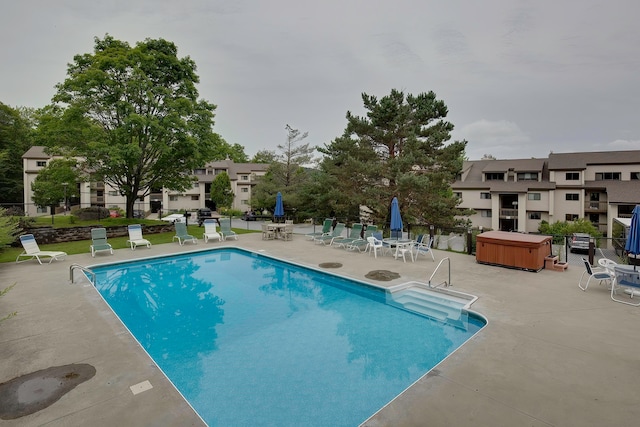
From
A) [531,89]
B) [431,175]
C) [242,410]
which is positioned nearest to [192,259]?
[242,410]

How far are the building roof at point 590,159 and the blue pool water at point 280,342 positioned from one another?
34.2 meters

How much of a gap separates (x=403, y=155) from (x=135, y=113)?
14729 millimetres

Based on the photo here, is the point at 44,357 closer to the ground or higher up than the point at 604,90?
closer to the ground

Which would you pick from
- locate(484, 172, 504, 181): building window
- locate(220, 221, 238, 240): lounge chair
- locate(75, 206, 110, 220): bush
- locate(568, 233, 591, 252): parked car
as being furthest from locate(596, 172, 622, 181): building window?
locate(75, 206, 110, 220): bush

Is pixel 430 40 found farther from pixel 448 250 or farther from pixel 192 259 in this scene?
pixel 192 259

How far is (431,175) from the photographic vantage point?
1783 cm

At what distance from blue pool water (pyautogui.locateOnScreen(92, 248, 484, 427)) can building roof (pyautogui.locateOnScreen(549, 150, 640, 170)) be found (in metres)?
34.2

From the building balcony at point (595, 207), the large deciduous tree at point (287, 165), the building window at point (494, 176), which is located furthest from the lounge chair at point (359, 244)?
the building balcony at point (595, 207)

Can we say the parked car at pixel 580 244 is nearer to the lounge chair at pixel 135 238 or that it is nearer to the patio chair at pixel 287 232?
the patio chair at pixel 287 232

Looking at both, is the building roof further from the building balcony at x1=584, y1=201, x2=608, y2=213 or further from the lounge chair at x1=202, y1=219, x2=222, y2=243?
the lounge chair at x1=202, y1=219, x2=222, y2=243

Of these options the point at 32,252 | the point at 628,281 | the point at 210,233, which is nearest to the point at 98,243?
the point at 32,252

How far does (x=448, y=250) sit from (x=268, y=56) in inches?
546

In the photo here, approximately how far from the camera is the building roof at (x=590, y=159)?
105 feet

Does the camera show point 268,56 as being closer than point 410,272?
No
